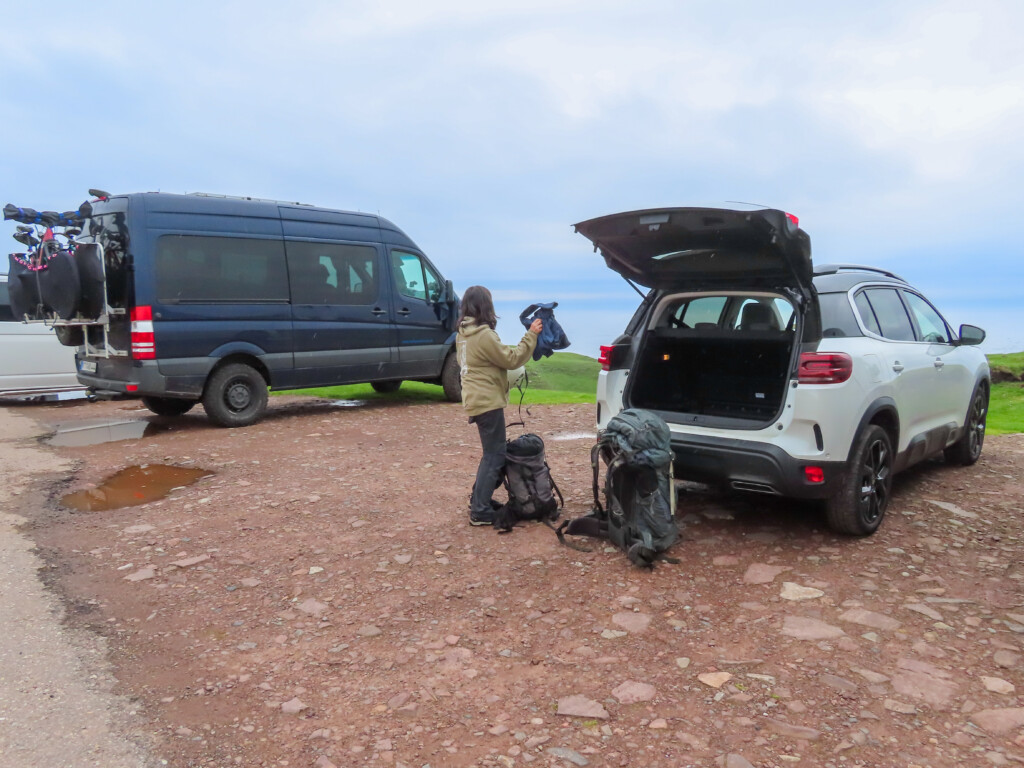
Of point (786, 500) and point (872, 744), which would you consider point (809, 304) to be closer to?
point (786, 500)

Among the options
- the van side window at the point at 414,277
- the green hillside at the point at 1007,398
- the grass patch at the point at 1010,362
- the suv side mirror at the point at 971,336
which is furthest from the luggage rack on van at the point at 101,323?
the grass patch at the point at 1010,362

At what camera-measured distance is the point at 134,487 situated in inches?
273

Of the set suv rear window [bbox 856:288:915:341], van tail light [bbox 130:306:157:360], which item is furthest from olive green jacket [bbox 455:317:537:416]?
van tail light [bbox 130:306:157:360]

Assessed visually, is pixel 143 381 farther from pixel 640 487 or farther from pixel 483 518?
pixel 640 487

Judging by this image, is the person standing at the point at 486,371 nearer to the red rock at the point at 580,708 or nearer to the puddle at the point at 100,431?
the red rock at the point at 580,708

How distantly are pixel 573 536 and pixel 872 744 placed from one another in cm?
250

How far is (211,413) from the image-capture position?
9.61 m

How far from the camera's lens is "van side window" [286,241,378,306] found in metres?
10.3

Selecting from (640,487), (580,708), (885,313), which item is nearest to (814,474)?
(640,487)

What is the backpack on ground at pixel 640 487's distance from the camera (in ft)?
14.9

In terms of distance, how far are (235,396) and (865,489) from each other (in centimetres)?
752

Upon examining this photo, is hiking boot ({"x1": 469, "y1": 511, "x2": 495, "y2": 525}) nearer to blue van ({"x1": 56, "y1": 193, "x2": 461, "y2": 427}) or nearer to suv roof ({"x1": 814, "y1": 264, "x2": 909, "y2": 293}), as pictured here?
suv roof ({"x1": 814, "y1": 264, "x2": 909, "y2": 293})

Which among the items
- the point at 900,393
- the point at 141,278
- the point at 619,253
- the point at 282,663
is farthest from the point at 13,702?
the point at 141,278

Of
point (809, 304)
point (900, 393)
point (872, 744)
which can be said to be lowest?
point (872, 744)
